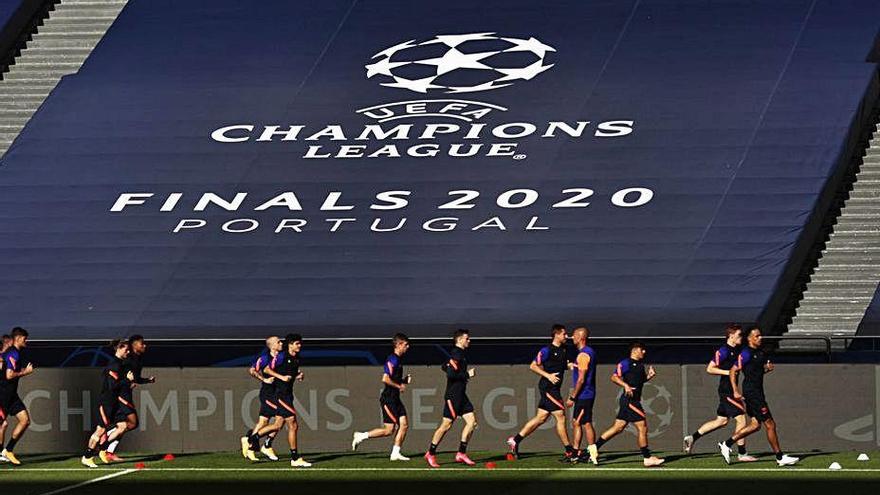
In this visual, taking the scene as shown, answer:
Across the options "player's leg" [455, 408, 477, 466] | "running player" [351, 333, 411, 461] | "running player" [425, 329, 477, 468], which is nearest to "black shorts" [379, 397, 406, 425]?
"running player" [351, 333, 411, 461]

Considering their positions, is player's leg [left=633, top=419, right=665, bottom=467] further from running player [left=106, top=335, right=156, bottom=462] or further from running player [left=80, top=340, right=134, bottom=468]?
running player [left=80, top=340, right=134, bottom=468]

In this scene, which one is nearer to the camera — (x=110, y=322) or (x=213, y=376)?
(x=213, y=376)

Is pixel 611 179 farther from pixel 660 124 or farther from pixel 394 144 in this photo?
pixel 394 144

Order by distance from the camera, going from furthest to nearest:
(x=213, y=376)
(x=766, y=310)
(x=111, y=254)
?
(x=111, y=254) → (x=766, y=310) → (x=213, y=376)

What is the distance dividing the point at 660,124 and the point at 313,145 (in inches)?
281

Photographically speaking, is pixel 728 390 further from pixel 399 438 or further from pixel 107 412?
pixel 107 412

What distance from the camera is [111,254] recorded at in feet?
109

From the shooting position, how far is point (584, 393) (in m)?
22.0

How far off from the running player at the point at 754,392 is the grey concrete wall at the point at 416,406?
1.76m

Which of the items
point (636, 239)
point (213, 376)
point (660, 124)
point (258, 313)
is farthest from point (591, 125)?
point (213, 376)

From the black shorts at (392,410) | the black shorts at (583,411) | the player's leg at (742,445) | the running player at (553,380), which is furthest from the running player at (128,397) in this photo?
the player's leg at (742,445)

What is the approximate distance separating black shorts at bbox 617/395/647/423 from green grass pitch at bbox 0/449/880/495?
2.03 ft

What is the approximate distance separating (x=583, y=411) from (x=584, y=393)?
0.23 metres

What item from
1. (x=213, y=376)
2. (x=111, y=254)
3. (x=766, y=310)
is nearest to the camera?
(x=213, y=376)
